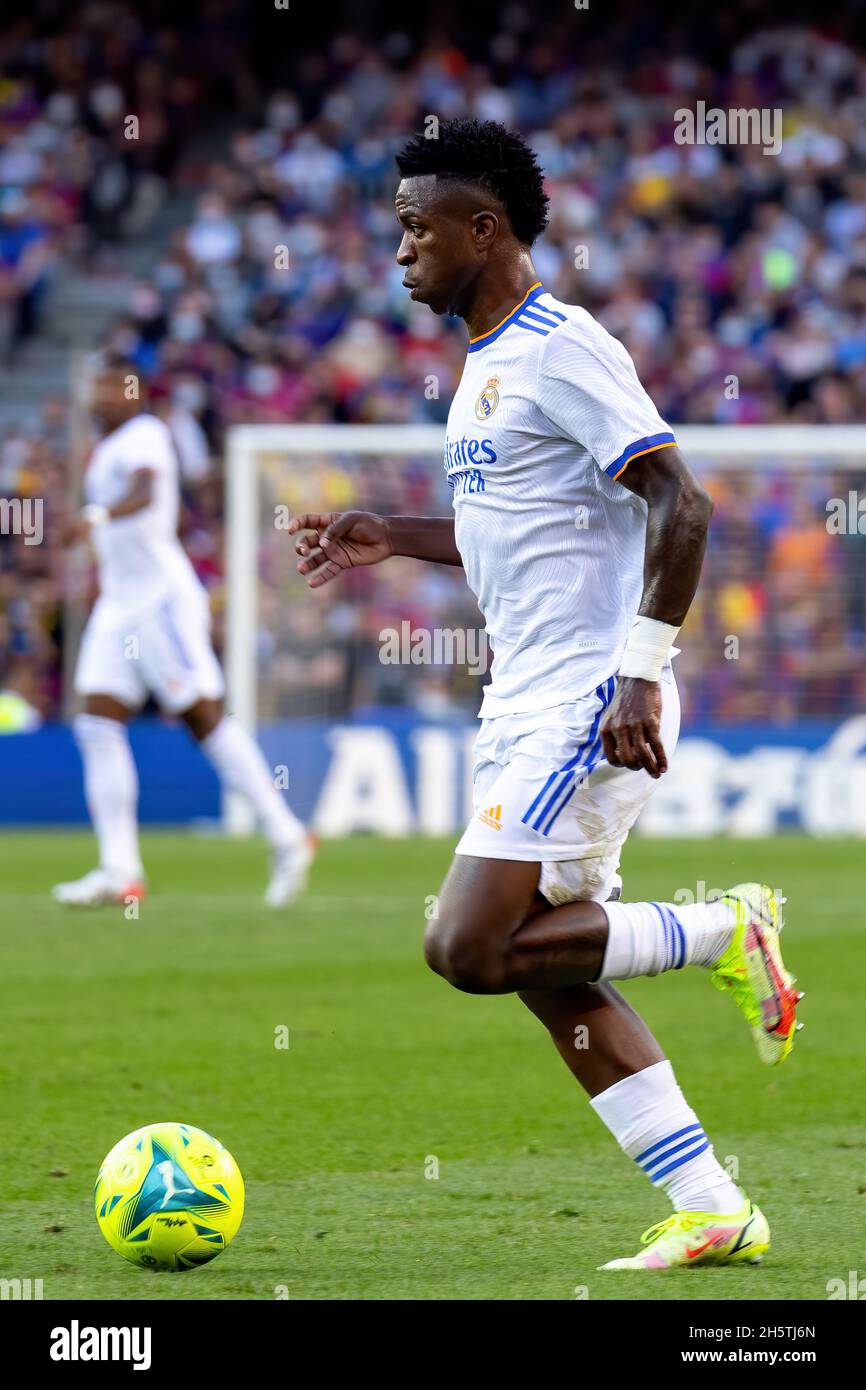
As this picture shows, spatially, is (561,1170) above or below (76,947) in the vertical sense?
below

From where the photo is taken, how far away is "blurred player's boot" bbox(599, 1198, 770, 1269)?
439cm

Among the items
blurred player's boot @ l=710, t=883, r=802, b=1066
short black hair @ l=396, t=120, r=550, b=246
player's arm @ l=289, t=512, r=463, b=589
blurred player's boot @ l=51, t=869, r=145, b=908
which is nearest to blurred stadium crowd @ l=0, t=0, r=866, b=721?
blurred player's boot @ l=51, t=869, r=145, b=908

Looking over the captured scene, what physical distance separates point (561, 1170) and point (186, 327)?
1677 centimetres

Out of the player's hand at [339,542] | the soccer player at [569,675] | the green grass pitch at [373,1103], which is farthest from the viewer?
the player's hand at [339,542]

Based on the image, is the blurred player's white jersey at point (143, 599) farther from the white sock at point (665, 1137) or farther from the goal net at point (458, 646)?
the white sock at point (665, 1137)

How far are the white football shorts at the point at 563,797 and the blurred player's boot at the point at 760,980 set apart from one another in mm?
305

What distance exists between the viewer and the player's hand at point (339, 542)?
201 inches

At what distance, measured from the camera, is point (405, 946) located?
10.2 metres

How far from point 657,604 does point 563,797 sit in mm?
461

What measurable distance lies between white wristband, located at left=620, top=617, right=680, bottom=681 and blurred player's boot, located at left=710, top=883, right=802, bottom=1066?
0.64 meters

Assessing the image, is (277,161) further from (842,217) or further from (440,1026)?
(440,1026)

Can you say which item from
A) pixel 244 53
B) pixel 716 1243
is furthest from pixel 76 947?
pixel 244 53

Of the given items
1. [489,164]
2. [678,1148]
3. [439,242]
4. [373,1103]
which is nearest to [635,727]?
[678,1148]

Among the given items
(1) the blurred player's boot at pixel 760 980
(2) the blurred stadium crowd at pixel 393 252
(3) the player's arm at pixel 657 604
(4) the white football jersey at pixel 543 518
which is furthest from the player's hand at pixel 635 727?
(2) the blurred stadium crowd at pixel 393 252
